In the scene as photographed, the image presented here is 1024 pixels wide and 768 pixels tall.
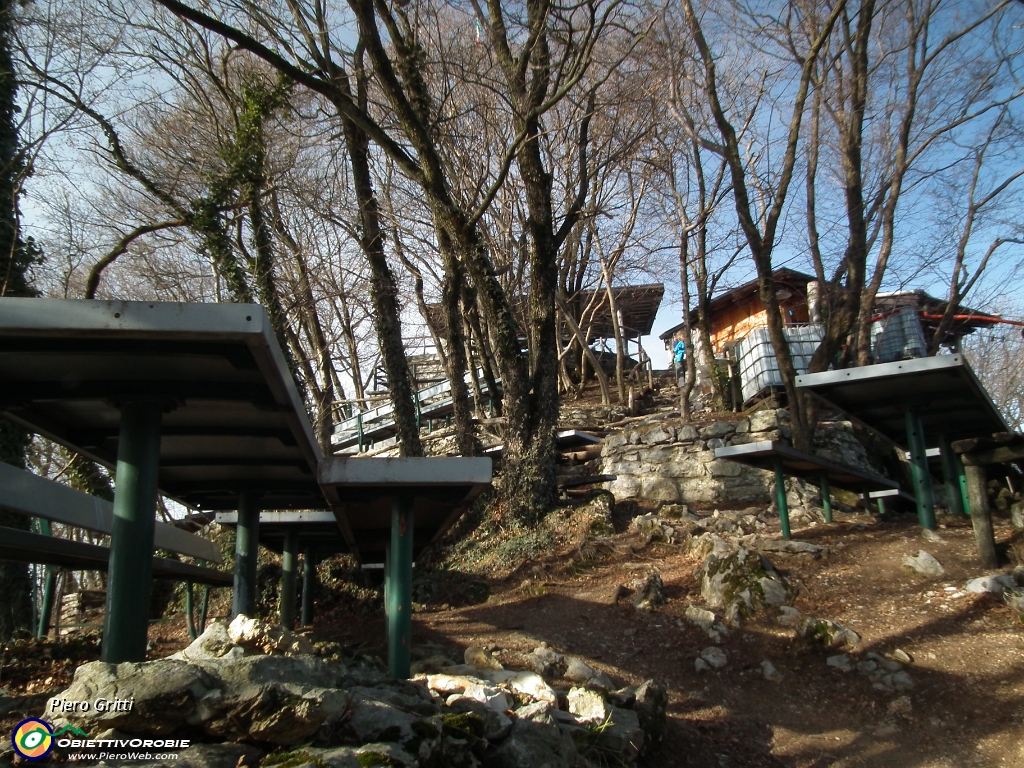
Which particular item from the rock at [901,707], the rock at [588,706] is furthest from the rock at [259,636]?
the rock at [901,707]

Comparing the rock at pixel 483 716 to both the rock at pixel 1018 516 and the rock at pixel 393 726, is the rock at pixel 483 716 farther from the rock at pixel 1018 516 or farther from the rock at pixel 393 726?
the rock at pixel 1018 516

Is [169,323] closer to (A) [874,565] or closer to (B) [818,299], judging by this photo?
(A) [874,565]

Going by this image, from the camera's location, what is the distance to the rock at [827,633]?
23.6 ft

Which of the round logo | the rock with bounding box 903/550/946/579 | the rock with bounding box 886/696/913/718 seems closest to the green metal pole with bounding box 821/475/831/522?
the rock with bounding box 903/550/946/579

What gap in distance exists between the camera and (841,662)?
22.8 feet

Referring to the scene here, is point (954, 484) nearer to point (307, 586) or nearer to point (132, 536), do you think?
point (307, 586)

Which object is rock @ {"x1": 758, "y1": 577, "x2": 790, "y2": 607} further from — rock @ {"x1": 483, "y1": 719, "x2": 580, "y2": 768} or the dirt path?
rock @ {"x1": 483, "y1": 719, "x2": 580, "y2": 768}

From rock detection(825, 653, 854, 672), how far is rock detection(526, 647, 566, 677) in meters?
2.35

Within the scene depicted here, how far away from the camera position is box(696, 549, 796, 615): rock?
8344mm

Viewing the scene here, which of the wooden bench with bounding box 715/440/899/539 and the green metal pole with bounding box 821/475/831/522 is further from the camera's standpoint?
the green metal pole with bounding box 821/475/831/522

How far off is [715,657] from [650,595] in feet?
4.95

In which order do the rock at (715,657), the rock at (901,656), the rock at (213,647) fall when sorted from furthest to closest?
the rock at (715,657) < the rock at (901,656) < the rock at (213,647)

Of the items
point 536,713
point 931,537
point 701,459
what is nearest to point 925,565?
point 931,537

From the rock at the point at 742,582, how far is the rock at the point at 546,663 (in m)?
2.12
